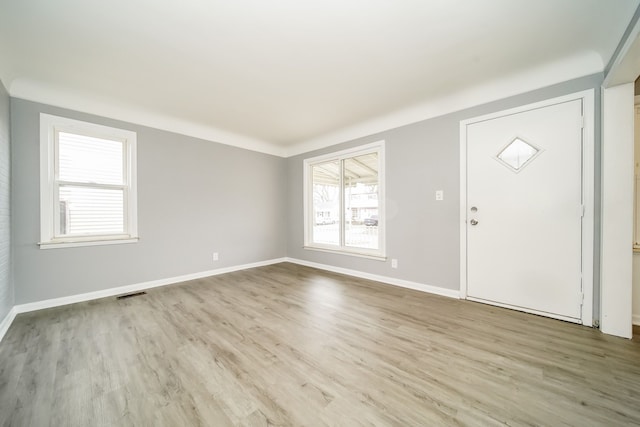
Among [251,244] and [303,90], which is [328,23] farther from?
[251,244]

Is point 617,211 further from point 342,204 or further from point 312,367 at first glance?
point 342,204

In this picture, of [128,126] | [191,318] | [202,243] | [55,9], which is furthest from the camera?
[202,243]

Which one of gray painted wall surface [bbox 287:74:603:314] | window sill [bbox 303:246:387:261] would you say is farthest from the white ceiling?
window sill [bbox 303:246:387:261]

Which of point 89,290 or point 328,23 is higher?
point 328,23

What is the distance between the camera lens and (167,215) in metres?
3.62

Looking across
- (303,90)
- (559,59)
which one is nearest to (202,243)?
(303,90)

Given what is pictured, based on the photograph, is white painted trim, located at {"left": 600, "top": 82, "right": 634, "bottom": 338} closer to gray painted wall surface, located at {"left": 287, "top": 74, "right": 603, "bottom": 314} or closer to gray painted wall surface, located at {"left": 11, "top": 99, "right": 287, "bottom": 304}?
gray painted wall surface, located at {"left": 287, "top": 74, "right": 603, "bottom": 314}

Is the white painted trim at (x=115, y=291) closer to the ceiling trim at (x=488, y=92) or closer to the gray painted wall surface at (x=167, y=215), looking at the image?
the gray painted wall surface at (x=167, y=215)

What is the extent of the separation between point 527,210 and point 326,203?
3079mm

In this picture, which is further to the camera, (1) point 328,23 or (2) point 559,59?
(2) point 559,59

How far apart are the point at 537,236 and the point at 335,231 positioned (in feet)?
9.46

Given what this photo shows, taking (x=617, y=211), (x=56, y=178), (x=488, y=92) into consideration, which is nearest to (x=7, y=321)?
(x=56, y=178)

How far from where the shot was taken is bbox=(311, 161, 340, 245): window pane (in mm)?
4539

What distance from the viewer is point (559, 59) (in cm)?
229
